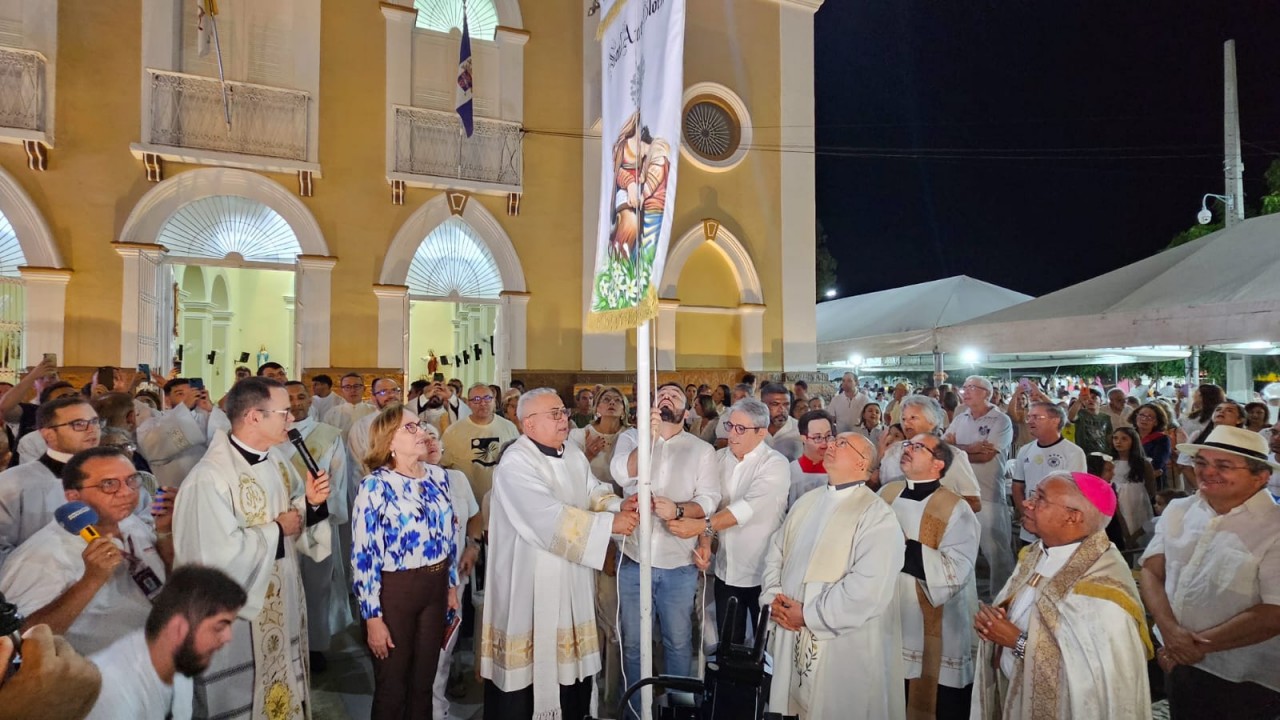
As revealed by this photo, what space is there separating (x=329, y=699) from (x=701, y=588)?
272cm

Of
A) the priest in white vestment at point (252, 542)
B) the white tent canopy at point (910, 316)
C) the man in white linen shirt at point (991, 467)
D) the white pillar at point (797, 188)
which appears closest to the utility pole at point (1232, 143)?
the white tent canopy at point (910, 316)

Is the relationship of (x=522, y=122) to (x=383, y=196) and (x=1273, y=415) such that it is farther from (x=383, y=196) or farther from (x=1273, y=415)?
(x=1273, y=415)

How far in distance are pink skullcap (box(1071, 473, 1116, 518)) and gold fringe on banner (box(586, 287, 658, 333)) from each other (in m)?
2.04

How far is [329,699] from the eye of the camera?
197 inches

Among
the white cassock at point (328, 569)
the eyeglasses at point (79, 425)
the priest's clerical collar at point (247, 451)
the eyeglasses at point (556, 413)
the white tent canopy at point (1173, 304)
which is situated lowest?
the white cassock at point (328, 569)

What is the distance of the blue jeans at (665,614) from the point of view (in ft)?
14.6

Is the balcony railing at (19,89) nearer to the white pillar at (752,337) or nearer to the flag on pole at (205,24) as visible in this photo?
the flag on pole at (205,24)

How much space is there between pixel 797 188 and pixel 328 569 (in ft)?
42.8

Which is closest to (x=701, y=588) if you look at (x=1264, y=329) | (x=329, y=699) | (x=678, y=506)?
(x=678, y=506)

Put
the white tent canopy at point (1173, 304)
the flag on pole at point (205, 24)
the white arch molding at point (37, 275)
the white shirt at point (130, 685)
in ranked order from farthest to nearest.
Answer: the flag on pole at point (205, 24)
the white arch molding at point (37, 275)
the white tent canopy at point (1173, 304)
the white shirt at point (130, 685)

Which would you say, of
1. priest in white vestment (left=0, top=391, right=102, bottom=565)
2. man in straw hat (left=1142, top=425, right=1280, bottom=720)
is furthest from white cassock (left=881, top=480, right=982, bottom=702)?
priest in white vestment (left=0, top=391, right=102, bottom=565)

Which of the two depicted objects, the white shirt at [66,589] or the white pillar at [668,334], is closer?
the white shirt at [66,589]

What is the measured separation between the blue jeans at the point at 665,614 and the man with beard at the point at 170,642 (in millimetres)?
2702

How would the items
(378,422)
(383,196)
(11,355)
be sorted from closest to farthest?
(378,422) → (11,355) → (383,196)
